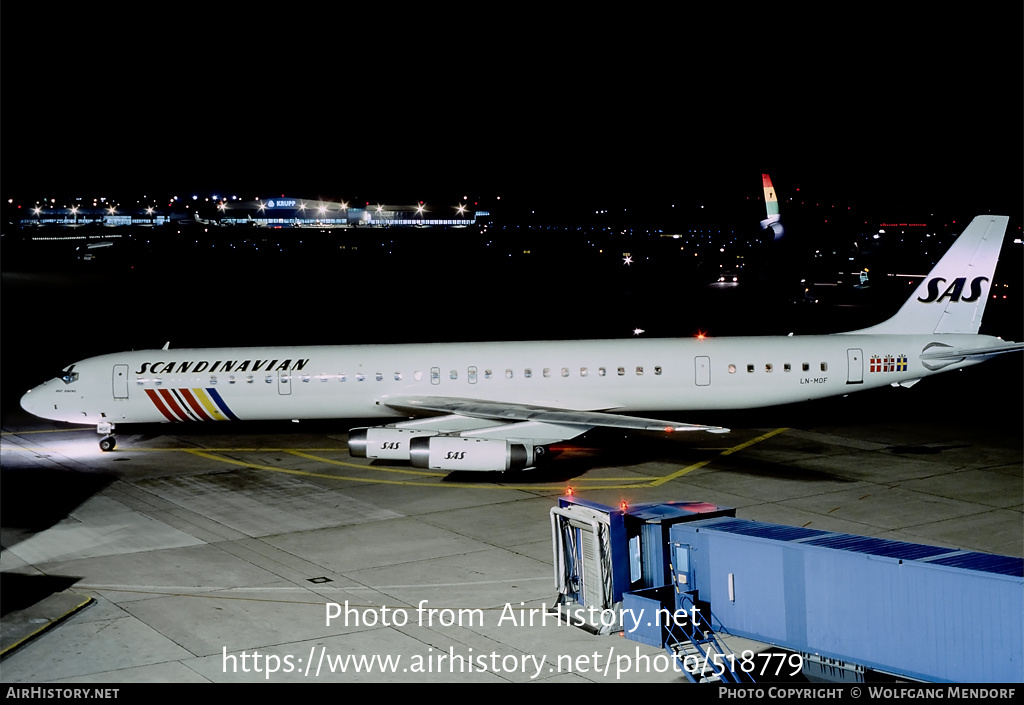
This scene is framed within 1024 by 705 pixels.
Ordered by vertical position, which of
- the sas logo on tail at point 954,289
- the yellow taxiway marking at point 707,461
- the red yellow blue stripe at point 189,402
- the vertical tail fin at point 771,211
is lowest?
the yellow taxiway marking at point 707,461

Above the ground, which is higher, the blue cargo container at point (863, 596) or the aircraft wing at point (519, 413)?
the aircraft wing at point (519, 413)

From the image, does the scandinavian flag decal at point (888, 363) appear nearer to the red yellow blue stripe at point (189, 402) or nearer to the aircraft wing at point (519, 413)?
the aircraft wing at point (519, 413)

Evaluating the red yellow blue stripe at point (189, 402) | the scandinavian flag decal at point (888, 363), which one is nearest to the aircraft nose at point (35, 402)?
the red yellow blue stripe at point (189, 402)

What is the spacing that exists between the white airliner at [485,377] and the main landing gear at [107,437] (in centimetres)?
Answer: 5

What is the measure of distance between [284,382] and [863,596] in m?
23.1

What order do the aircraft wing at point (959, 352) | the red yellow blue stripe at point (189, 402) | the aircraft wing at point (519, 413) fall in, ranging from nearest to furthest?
the aircraft wing at point (519, 413) < the red yellow blue stripe at point (189, 402) < the aircraft wing at point (959, 352)

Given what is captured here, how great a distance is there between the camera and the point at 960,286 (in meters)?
35.6

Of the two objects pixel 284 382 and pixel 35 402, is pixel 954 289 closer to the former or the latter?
pixel 284 382

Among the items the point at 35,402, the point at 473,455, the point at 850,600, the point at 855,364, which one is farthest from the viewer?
the point at 855,364

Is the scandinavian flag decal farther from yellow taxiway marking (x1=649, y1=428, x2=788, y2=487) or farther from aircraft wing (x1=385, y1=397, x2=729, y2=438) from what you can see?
aircraft wing (x1=385, y1=397, x2=729, y2=438)

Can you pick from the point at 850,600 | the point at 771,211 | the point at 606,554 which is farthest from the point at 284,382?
the point at 771,211

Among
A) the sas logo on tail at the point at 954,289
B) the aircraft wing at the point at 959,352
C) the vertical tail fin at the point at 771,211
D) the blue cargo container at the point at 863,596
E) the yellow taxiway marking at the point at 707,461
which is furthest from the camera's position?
the vertical tail fin at the point at 771,211

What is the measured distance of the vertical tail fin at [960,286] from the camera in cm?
3553

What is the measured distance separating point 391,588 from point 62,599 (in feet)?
21.7
